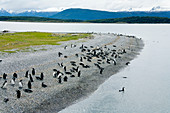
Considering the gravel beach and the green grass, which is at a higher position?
the green grass

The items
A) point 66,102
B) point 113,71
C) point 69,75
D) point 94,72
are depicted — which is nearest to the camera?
point 66,102

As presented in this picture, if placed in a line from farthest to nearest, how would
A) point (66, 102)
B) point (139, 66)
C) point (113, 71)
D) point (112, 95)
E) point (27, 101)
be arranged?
point (139, 66) → point (113, 71) → point (112, 95) → point (66, 102) → point (27, 101)

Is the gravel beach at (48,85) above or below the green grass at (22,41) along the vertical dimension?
below

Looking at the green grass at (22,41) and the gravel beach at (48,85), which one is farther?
the green grass at (22,41)

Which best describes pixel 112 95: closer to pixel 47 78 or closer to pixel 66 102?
pixel 66 102

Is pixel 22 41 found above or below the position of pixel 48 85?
above

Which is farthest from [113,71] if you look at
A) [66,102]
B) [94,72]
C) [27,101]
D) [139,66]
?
[27,101]

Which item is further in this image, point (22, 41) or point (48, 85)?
point (22, 41)

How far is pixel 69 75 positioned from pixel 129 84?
782 centimetres

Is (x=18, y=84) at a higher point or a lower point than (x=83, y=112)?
higher

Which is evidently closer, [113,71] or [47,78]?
[47,78]

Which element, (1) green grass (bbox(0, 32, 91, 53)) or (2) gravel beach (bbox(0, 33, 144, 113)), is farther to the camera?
(1) green grass (bbox(0, 32, 91, 53))

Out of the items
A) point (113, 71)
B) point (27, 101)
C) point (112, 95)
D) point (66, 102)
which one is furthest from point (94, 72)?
point (27, 101)

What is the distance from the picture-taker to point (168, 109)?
20516mm
